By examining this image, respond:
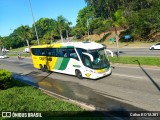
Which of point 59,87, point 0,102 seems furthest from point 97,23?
point 0,102

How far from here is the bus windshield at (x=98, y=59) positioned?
17.5 m

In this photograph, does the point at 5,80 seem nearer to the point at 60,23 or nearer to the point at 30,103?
the point at 30,103

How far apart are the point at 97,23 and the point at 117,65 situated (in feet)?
176

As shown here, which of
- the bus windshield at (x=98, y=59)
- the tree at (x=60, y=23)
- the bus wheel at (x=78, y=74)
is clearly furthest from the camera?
the tree at (x=60, y=23)

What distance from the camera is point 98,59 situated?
1775 centimetres

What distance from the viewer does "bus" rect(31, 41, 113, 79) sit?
1758 cm

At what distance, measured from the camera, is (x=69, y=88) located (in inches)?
671

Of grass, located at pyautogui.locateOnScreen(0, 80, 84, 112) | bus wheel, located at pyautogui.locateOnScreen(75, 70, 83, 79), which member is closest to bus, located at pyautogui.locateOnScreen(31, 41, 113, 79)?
bus wheel, located at pyautogui.locateOnScreen(75, 70, 83, 79)

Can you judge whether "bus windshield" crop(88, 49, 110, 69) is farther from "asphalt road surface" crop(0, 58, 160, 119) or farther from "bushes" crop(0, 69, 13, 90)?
"bushes" crop(0, 69, 13, 90)

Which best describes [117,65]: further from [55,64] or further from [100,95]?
[100,95]

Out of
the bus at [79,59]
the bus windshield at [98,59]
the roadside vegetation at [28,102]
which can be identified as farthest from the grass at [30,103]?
the bus windshield at [98,59]

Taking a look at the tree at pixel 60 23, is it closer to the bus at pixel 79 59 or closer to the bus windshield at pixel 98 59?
the bus at pixel 79 59

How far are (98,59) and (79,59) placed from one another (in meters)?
1.75

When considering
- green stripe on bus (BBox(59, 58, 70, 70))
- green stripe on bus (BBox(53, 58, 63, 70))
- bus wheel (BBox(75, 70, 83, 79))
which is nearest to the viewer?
bus wheel (BBox(75, 70, 83, 79))
